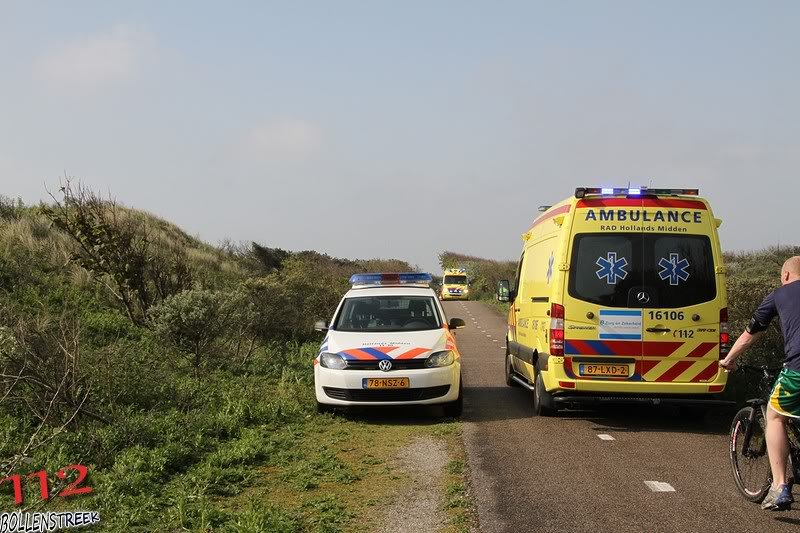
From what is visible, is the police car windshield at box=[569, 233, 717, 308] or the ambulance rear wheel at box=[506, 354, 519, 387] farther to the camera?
the ambulance rear wheel at box=[506, 354, 519, 387]

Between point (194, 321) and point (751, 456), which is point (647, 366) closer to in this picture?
point (751, 456)

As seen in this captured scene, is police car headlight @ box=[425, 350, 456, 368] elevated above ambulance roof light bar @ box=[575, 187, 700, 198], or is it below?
below

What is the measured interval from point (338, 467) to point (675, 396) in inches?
163

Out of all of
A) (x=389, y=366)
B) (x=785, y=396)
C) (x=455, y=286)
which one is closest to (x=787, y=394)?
(x=785, y=396)

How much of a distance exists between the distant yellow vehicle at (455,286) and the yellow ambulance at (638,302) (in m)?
36.5

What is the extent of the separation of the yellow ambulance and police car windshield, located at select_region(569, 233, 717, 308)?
1 cm

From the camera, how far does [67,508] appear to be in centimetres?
552

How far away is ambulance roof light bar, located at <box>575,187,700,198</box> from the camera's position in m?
8.74

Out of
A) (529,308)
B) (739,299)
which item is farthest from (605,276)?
(739,299)

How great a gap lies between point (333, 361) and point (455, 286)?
3623 cm

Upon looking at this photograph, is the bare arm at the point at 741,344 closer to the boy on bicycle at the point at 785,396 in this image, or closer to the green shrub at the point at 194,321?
the boy on bicycle at the point at 785,396
